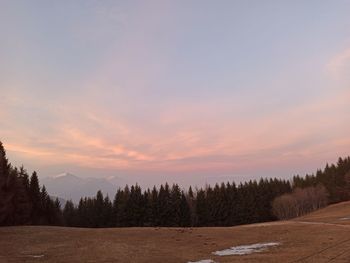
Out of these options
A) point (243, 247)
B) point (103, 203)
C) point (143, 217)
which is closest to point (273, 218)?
point (143, 217)

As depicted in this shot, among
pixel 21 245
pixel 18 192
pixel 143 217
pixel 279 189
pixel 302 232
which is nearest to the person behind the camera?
pixel 21 245

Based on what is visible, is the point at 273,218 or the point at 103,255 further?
the point at 273,218

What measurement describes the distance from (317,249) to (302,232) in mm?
13669

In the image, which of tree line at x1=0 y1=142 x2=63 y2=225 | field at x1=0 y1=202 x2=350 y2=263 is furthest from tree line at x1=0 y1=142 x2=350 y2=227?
field at x1=0 y1=202 x2=350 y2=263

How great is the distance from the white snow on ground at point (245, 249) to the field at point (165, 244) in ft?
3.36

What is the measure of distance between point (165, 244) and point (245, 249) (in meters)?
9.40

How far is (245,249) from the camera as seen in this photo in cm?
3666

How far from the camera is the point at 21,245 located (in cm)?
4119

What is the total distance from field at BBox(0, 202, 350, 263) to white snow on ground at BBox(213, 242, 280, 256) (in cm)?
102

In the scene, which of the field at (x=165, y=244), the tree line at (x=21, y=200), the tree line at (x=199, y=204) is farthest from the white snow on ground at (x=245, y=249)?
the tree line at (x=199, y=204)

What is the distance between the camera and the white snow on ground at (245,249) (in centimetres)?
3442

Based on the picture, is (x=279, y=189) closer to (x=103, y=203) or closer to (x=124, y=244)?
(x=103, y=203)

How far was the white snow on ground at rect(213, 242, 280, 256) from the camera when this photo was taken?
34416 millimetres

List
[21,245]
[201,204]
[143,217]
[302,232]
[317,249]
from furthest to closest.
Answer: [201,204] < [143,217] < [302,232] < [21,245] < [317,249]
